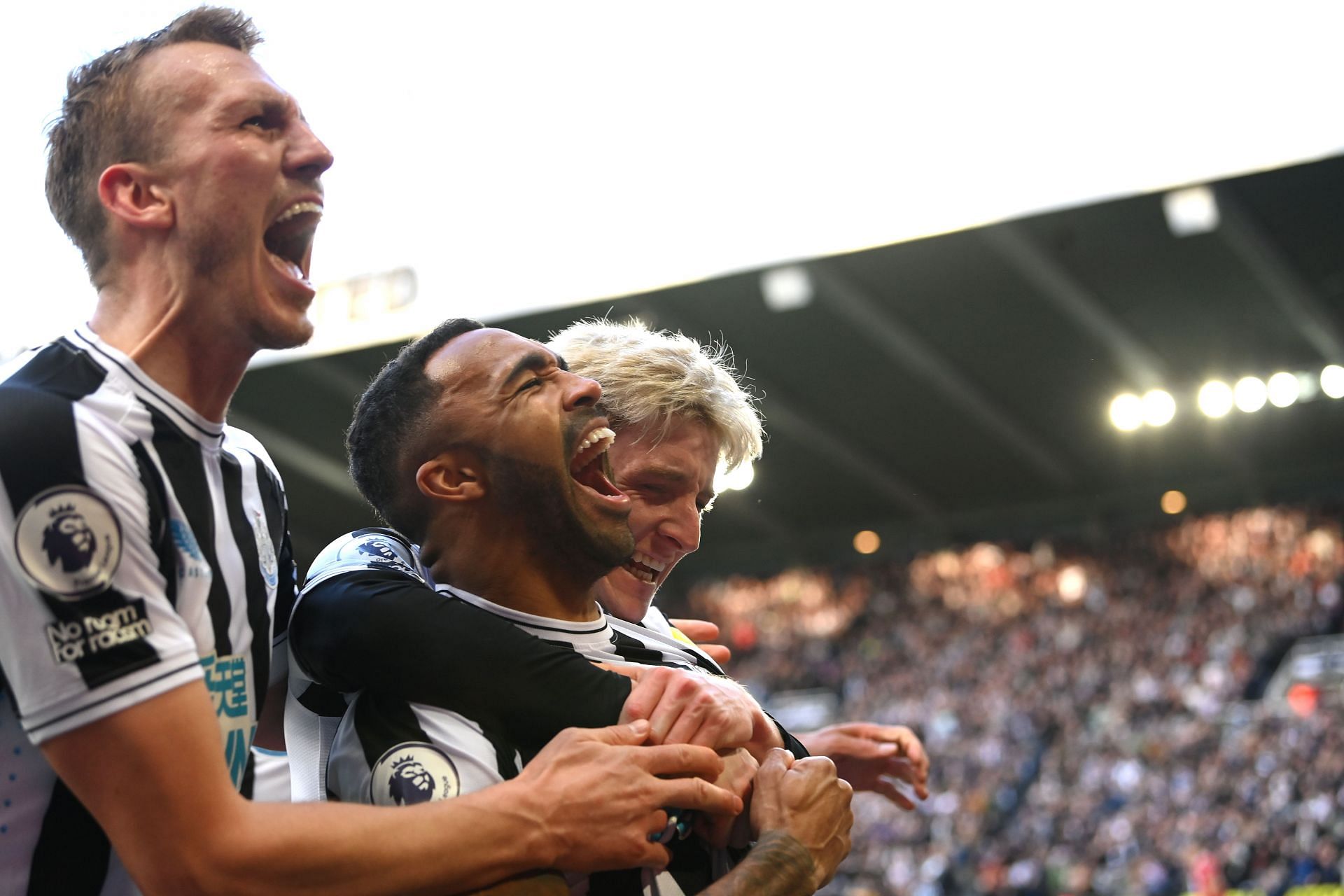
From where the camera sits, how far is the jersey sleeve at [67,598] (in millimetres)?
1317

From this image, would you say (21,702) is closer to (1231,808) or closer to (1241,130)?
(1241,130)

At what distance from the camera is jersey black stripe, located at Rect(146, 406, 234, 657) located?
1.54 metres

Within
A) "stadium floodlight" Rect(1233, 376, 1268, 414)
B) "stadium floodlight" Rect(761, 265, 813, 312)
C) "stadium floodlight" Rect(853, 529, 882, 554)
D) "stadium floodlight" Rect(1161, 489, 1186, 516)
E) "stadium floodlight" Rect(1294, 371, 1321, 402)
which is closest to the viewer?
"stadium floodlight" Rect(761, 265, 813, 312)

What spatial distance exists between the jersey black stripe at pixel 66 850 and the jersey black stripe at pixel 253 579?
10.1 inches

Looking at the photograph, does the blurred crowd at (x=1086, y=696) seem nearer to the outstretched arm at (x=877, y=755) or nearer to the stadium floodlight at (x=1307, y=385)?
the stadium floodlight at (x=1307, y=385)

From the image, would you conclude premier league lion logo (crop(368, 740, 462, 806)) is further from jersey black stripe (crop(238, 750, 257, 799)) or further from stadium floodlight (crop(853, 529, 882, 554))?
stadium floodlight (crop(853, 529, 882, 554))

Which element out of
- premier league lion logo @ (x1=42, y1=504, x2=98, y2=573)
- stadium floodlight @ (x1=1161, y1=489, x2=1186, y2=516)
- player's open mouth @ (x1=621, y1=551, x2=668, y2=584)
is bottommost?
premier league lion logo @ (x1=42, y1=504, x2=98, y2=573)

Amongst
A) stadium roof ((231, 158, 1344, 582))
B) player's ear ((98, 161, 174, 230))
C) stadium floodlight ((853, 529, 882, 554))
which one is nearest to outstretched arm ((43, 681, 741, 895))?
player's ear ((98, 161, 174, 230))

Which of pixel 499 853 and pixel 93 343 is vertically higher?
pixel 93 343

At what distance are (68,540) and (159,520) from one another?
0.14 m

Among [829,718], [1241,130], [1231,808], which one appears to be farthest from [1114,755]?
[1241,130]

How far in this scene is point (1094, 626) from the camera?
2023cm

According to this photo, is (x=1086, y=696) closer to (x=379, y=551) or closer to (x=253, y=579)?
(x=379, y=551)

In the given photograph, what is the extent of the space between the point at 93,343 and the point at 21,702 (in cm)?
46
